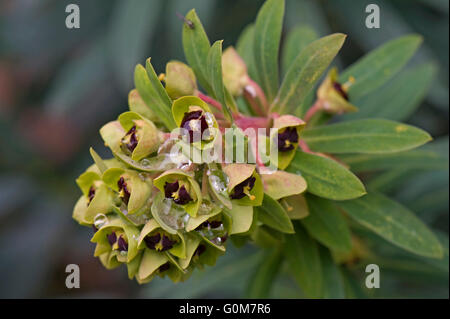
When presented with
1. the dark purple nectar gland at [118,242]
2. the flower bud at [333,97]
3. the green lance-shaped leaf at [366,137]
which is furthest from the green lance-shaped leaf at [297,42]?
the dark purple nectar gland at [118,242]

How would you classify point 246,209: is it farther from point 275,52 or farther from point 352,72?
point 352,72

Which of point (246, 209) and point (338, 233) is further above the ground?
point (246, 209)

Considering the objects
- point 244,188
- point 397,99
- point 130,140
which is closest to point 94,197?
point 130,140

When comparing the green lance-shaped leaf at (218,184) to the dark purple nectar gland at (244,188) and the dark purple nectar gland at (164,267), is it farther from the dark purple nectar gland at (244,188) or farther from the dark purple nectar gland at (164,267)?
the dark purple nectar gland at (164,267)

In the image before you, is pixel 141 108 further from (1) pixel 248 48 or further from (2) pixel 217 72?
(1) pixel 248 48

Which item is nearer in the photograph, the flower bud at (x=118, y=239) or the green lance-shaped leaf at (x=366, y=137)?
the flower bud at (x=118, y=239)
